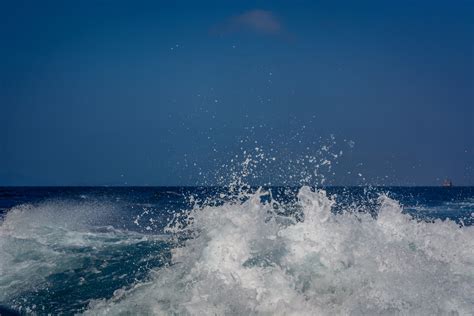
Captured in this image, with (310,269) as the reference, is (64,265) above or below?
below

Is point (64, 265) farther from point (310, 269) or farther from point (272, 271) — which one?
point (310, 269)

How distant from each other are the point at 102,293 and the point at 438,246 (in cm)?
555

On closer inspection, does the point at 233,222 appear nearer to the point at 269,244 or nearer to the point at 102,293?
the point at 269,244

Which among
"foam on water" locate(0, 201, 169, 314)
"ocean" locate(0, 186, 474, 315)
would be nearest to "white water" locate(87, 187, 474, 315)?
"ocean" locate(0, 186, 474, 315)

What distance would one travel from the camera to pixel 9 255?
377 inches

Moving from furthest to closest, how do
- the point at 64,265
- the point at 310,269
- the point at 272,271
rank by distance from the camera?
1. the point at 64,265
2. the point at 310,269
3. the point at 272,271

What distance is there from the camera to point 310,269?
21.0ft

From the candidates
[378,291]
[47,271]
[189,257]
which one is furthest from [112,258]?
[378,291]

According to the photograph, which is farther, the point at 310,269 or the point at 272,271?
the point at 310,269

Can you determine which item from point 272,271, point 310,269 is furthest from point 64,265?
point 310,269

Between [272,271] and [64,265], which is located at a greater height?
[272,271]

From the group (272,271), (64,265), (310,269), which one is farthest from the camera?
(64,265)

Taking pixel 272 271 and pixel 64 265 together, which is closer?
pixel 272 271

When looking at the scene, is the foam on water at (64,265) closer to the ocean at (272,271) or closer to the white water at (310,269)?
the ocean at (272,271)
